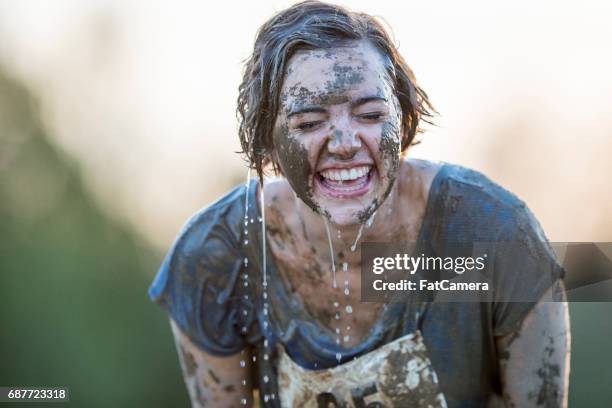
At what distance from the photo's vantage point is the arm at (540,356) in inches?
86.8

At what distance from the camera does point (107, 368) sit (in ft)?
11.5

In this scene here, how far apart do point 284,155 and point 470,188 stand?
45 centimetres

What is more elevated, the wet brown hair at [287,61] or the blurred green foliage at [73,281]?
the wet brown hair at [287,61]

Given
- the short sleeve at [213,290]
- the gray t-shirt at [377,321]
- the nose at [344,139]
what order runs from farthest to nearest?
the short sleeve at [213,290] → the gray t-shirt at [377,321] → the nose at [344,139]

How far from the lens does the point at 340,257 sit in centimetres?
235

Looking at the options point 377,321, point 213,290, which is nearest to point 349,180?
point 377,321

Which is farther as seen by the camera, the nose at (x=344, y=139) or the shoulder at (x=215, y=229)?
the shoulder at (x=215, y=229)

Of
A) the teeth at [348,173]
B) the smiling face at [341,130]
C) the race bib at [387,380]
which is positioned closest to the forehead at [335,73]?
the smiling face at [341,130]

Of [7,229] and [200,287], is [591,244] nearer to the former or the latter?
[200,287]

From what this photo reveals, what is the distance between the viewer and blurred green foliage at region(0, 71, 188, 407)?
11.1 ft

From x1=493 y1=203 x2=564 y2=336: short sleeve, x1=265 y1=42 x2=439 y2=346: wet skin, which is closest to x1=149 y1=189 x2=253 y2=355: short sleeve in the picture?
x1=265 y1=42 x2=439 y2=346: wet skin

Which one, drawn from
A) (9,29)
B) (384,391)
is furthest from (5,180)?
(384,391)

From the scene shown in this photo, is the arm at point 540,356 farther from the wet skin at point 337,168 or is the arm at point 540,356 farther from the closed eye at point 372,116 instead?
the closed eye at point 372,116

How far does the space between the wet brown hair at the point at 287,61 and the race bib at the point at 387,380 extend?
50 centimetres
